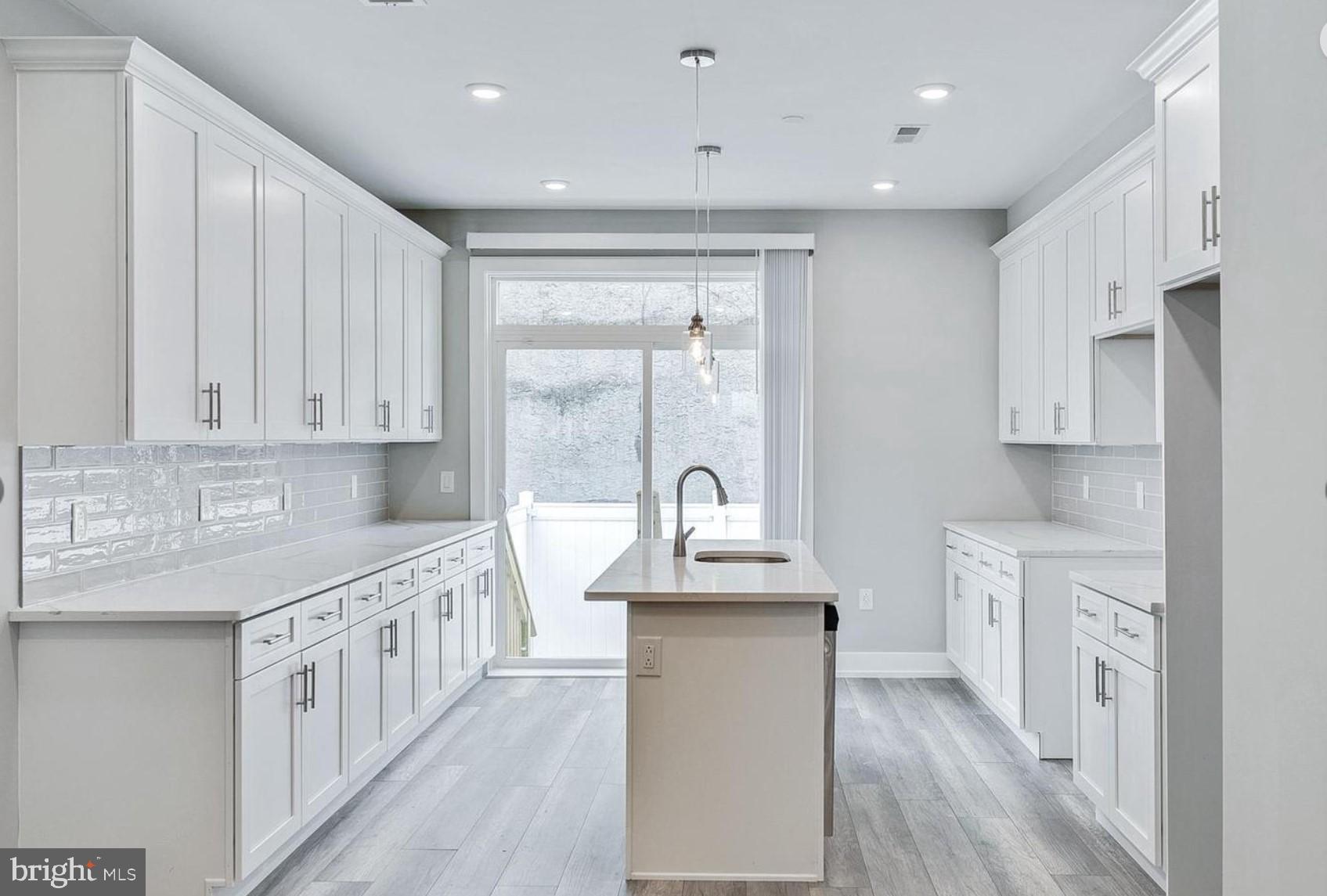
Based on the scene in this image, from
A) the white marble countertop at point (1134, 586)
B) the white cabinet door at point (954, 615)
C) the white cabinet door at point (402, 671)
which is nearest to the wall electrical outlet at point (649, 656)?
the white cabinet door at point (402, 671)

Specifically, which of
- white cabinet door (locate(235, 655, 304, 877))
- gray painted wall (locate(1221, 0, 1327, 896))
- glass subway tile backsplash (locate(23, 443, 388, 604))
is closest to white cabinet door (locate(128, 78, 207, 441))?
glass subway tile backsplash (locate(23, 443, 388, 604))

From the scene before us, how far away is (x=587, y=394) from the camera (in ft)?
18.1

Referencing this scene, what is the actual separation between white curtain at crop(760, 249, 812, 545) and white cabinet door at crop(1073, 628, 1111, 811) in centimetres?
211

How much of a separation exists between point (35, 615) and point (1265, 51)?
3.05 meters

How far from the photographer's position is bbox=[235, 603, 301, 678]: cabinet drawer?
255 cm

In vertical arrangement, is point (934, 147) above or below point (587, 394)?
above

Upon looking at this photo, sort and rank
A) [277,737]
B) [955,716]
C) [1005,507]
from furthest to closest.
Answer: [1005,507], [955,716], [277,737]

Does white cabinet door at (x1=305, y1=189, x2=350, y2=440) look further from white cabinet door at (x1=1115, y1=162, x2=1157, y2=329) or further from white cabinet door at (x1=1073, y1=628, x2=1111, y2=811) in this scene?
white cabinet door at (x1=1115, y1=162, x2=1157, y2=329)

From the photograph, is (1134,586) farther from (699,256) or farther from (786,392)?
(699,256)

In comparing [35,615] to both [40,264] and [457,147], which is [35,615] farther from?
[457,147]

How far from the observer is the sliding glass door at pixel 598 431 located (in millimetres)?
5488

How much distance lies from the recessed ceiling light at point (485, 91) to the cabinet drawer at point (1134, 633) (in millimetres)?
2871

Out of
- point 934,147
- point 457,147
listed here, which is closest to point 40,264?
point 457,147

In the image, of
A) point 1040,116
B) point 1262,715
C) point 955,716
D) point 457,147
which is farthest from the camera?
point 955,716
